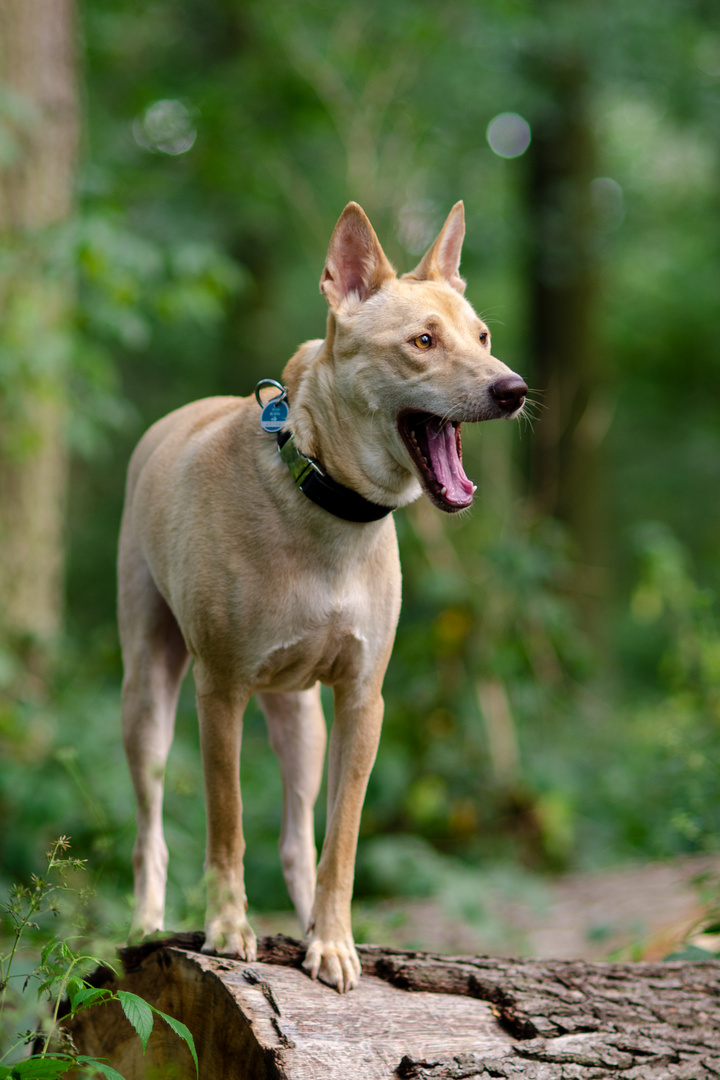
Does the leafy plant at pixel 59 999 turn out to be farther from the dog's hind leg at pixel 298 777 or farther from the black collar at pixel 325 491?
the black collar at pixel 325 491

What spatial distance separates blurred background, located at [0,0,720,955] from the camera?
18.4 ft

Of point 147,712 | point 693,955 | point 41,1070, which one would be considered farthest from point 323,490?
point 693,955

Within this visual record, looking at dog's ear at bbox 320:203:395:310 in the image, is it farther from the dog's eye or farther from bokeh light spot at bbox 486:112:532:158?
bokeh light spot at bbox 486:112:532:158

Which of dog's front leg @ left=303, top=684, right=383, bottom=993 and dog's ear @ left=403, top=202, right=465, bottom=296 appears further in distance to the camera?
dog's ear @ left=403, top=202, right=465, bottom=296

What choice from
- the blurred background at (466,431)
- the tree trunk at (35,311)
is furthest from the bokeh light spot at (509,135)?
the tree trunk at (35,311)

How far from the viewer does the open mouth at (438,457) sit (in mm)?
2848

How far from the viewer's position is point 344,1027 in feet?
8.57

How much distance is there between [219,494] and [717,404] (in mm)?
17130

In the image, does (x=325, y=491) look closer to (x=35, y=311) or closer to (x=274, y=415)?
(x=274, y=415)

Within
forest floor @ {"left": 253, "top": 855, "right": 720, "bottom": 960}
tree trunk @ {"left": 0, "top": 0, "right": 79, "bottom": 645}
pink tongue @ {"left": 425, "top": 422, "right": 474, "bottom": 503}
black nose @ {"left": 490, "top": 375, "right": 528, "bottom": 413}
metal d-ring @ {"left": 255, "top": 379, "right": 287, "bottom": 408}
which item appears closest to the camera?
black nose @ {"left": 490, "top": 375, "right": 528, "bottom": 413}

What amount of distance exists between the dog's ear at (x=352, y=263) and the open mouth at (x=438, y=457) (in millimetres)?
455

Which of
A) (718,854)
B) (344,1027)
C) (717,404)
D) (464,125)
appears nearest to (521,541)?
(718,854)

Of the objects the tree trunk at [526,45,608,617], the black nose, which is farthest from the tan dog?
the tree trunk at [526,45,608,617]

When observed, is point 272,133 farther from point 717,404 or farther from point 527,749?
point 717,404
